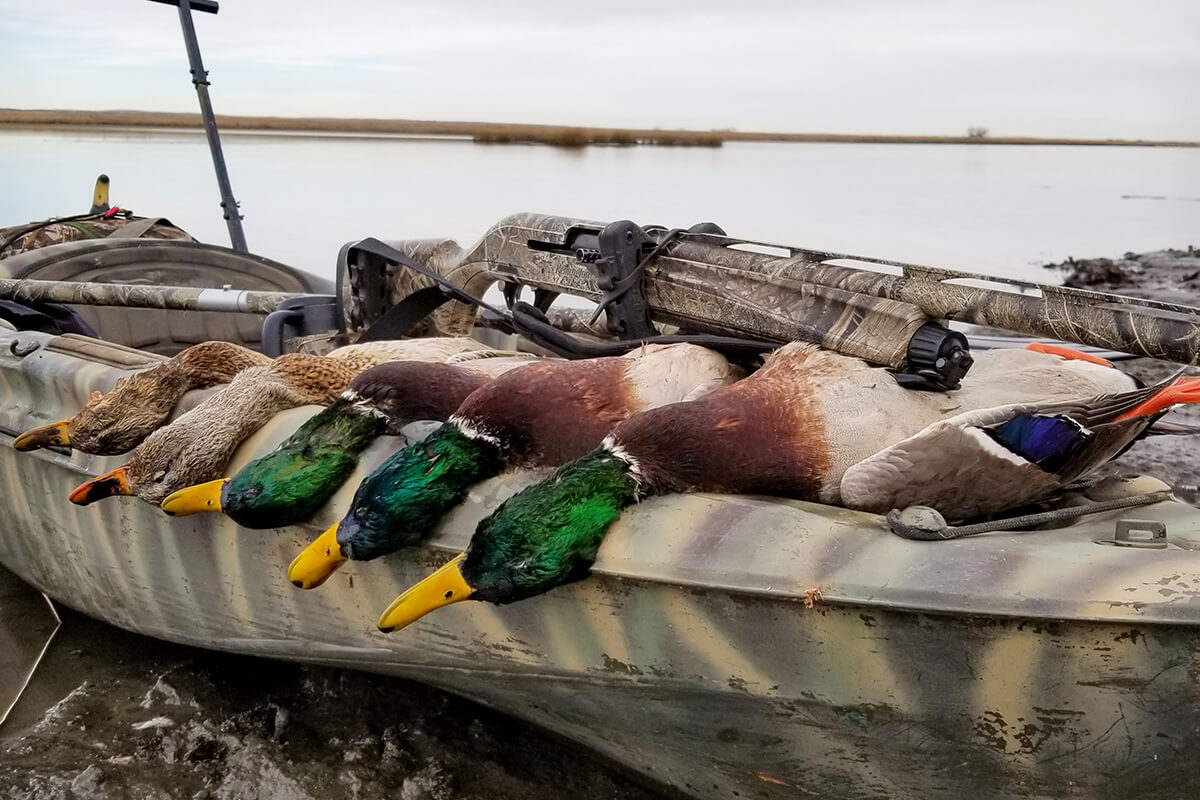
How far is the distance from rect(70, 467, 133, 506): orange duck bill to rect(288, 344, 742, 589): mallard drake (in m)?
0.69

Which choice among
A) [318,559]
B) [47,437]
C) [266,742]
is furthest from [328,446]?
[47,437]

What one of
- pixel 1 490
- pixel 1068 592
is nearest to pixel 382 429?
pixel 1068 592

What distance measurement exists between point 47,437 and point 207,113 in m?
3.71

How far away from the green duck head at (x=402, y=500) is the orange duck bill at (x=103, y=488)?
0.73 metres

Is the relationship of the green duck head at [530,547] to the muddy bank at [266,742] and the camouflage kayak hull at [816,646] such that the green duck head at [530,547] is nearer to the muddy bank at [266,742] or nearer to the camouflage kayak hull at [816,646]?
the camouflage kayak hull at [816,646]

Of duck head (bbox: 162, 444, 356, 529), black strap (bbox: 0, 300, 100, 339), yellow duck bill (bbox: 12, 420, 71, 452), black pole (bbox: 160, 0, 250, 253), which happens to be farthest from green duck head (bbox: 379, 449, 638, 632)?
black pole (bbox: 160, 0, 250, 253)

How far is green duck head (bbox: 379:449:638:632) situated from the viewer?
2.01m

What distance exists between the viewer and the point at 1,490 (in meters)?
3.58

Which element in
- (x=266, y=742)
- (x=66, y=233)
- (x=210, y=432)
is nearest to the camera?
(x=210, y=432)

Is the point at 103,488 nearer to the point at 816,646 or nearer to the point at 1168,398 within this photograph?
the point at 816,646

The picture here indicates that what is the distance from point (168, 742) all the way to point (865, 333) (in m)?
2.07

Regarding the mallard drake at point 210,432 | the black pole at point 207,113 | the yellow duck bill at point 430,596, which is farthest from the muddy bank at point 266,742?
the black pole at point 207,113

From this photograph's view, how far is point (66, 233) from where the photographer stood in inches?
240

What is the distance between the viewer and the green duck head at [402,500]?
222 centimetres
